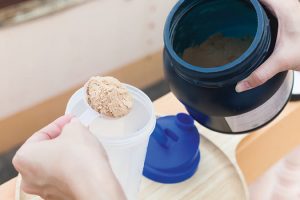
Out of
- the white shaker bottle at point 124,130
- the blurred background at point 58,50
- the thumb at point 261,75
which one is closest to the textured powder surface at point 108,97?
the white shaker bottle at point 124,130

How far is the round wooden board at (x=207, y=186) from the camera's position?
0.53 m

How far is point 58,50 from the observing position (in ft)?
2.96

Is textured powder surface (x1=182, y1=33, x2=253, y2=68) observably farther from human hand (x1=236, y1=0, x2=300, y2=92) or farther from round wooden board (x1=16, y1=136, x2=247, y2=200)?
round wooden board (x1=16, y1=136, x2=247, y2=200)

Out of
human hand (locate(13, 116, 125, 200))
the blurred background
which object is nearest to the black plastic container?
human hand (locate(13, 116, 125, 200))

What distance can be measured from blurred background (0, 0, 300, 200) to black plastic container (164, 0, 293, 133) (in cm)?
42

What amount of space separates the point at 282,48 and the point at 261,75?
0.05 meters

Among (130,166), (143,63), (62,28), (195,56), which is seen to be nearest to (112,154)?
(130,166)

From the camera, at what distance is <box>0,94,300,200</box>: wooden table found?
0.59 meters

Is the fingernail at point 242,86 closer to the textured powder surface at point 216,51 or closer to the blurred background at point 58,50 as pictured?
the textured powder surface at point 216,51

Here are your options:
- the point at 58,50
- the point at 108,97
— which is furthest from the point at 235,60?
the point at 58,50

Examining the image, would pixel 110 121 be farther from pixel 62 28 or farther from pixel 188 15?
pixel 62 28

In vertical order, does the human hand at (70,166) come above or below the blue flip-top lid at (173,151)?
above

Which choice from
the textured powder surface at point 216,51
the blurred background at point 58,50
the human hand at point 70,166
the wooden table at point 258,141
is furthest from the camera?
the blurred background at point 58,50

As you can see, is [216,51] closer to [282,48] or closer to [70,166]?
[282,48]
